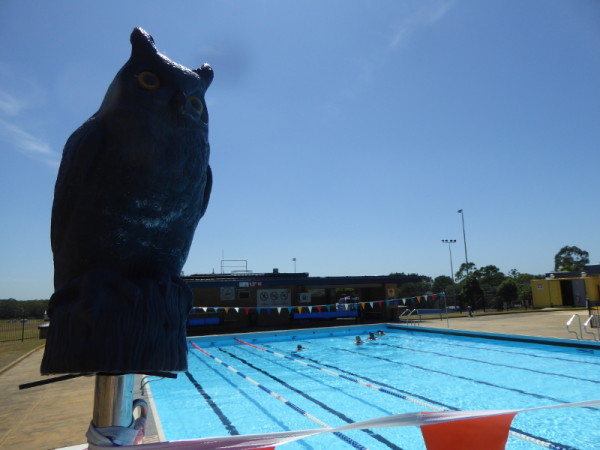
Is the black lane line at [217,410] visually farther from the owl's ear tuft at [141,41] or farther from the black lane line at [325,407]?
the owl's ear tuft at [141,41]

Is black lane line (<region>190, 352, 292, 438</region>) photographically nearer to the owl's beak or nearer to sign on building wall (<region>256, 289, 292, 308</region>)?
the owl's beak

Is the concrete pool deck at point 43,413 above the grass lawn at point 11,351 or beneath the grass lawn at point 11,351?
above

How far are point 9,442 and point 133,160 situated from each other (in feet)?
20.1

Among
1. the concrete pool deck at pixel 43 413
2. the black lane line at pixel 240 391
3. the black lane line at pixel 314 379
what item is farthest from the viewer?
the black lane line at pixel 314 379

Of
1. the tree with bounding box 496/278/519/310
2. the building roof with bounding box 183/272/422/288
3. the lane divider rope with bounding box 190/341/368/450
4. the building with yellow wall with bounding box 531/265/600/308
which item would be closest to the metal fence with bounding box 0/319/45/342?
the building roof with bounding box 183/272/422/288

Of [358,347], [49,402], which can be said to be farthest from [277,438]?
[358,347]

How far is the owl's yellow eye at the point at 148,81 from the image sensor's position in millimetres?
1723

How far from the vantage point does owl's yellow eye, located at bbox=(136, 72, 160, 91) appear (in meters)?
1.72

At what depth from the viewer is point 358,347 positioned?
1723 centimetres

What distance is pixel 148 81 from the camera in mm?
1734

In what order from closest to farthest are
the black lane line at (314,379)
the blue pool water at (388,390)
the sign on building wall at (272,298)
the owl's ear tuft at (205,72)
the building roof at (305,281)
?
1. the owl's ear tuft at (205,72)
2. the blue pool water at (388,390)
3. the black lane line at (314,379)
4. the building roof at (305,281)
5. the sign on building wall at (272,298)

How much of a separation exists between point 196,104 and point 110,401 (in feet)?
4.67

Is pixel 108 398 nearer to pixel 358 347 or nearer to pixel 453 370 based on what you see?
pixel 453 370

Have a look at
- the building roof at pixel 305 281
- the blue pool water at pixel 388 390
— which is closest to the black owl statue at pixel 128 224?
the blue pool water at pixel 388 390
